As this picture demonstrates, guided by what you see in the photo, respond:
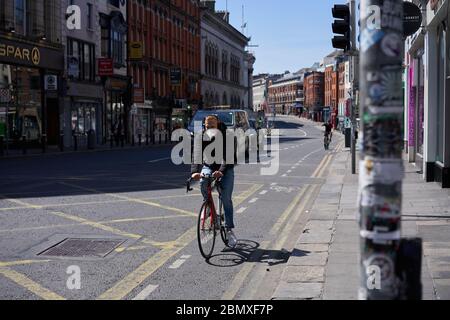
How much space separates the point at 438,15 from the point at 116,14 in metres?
38.5

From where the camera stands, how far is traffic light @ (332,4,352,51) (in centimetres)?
1428

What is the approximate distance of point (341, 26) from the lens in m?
14.5

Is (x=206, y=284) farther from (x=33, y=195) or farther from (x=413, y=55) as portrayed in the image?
(x=413, y=55)

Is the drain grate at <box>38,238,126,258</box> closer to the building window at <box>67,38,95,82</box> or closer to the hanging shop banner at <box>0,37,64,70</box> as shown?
the hanging shop banner at <box>0,37,64,70</box>

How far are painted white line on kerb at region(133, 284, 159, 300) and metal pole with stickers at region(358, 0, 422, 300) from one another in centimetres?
336

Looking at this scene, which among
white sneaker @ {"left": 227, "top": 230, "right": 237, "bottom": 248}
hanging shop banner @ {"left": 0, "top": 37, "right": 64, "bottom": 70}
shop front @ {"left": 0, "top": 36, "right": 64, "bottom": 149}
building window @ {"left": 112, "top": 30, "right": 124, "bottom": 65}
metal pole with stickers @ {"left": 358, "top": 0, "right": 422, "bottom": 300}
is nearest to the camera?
metal pole with stickers @ {"left": 358, "top": 0, "right": 422, "bottom": 300}

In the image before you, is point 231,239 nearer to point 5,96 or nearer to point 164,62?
point 5,96

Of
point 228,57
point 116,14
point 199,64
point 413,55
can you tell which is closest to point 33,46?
point 116,14

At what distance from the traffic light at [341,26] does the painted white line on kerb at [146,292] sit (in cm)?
957

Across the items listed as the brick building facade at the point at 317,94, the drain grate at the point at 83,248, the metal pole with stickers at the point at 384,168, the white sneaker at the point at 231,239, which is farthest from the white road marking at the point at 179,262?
the brick building facade at the point at 317,94

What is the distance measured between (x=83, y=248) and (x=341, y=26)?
8.70 meters

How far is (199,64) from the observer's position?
78875 millimetres

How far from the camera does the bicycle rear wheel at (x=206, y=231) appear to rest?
25.6 ft

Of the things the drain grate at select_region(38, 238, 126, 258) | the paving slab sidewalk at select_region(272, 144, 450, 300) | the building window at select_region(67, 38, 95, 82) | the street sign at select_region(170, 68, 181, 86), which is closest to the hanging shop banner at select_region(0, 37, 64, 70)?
the building window at select_region(67, 38, 95, 82)
